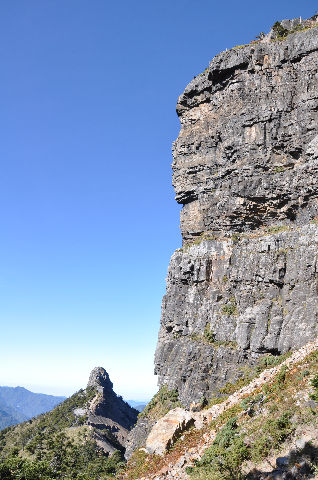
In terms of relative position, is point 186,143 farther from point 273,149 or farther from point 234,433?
point 234,433

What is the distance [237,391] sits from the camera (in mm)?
28312

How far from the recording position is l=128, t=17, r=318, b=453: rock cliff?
3133 centimetres

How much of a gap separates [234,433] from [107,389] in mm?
88006

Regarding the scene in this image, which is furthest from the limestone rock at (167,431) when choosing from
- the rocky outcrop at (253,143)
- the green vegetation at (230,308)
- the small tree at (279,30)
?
the small tree at (279,30)

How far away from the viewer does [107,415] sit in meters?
85.9

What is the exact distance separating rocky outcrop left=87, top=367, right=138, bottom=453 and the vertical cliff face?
1674 inches

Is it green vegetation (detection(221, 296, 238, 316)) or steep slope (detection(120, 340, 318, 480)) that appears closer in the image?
steep slope (detection(120, 340, 318, 480))

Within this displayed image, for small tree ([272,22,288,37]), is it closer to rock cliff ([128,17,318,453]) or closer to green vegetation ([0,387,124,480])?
rock cliff ([128,17,318,453])

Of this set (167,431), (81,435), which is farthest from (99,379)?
(167,431)

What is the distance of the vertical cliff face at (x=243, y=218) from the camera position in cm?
3136

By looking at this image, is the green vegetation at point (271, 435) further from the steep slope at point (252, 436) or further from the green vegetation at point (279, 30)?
the green vegetation at point (279, 30)

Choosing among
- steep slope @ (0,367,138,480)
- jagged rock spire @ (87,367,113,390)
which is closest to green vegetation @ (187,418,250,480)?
steep slope @ (0,367,138,480)

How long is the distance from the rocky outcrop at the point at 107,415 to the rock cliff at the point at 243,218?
1647 inches

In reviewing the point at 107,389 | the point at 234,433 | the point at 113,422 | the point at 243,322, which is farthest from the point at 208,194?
the point at 107,389
